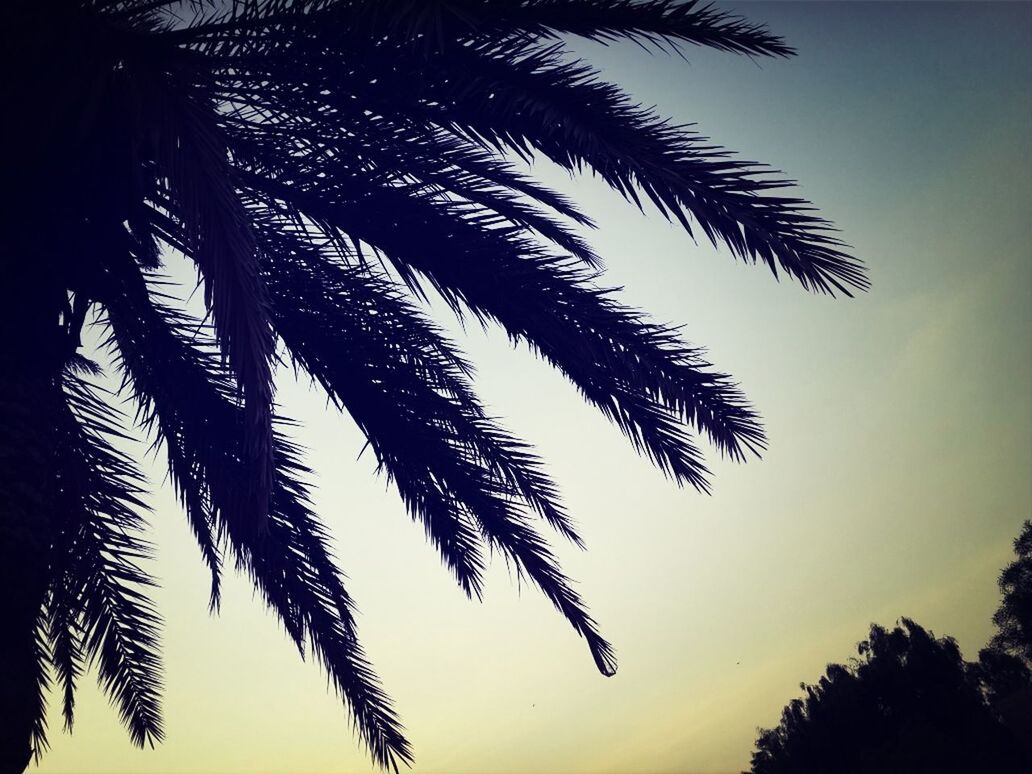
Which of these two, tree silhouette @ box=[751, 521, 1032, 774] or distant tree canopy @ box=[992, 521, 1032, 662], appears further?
distant tree canopy @ box=[992, 521, 1032, 662]

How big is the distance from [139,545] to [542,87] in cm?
407

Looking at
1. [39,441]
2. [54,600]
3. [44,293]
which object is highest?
[44,293]

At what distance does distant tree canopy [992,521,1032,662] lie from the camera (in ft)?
Result: 81.7

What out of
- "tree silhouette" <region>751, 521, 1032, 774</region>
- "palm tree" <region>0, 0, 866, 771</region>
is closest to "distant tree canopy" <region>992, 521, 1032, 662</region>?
"tree silhouette" <region>751, 521, 1032, 774</region>

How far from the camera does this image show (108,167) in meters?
3.26

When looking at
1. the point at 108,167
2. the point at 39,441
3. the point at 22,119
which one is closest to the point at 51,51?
the point at 22,119

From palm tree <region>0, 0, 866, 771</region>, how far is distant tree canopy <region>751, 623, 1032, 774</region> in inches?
994

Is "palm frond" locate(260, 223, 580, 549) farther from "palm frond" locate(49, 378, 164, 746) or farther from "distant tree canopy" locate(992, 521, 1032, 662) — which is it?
"distant tree canopy" locate(992, 521, 1032, 662)

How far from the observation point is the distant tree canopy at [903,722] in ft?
70.9

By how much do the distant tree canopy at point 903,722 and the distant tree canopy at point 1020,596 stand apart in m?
2.50

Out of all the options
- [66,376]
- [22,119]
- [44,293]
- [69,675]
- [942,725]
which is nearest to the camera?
[22,119]

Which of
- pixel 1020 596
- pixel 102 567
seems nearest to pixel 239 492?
pixel 102 567

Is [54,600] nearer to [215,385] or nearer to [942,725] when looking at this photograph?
[215,385]

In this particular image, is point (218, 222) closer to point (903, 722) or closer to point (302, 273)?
point (302, 273)
